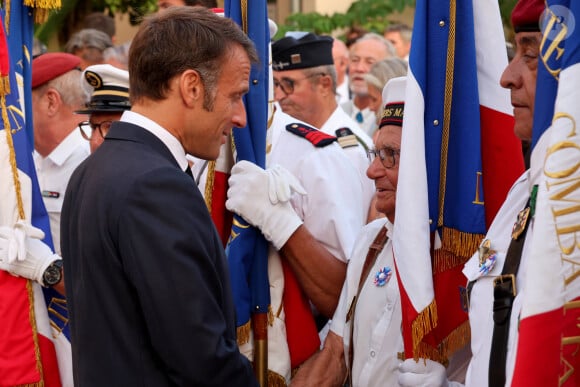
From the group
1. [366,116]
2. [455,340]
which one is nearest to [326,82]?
[366,116]

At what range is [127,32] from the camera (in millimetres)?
15719

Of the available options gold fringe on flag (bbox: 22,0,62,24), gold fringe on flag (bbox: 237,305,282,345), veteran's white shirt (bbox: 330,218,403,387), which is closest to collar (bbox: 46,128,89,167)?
gold fringe on flag (bbox: 22,0,62,24)

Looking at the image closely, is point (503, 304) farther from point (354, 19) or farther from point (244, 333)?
point (354, 19)

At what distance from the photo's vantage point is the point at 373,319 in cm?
347

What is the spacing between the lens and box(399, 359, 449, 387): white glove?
3111 mm

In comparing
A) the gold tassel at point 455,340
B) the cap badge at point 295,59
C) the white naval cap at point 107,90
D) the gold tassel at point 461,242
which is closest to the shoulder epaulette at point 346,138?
the cap badge at point 295,59

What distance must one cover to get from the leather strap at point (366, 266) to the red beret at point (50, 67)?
2.43 m

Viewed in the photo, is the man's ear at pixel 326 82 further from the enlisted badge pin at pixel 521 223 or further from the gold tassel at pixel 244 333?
the enlisted badge pin at pixel 521 223

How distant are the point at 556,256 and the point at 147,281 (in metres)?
1.07

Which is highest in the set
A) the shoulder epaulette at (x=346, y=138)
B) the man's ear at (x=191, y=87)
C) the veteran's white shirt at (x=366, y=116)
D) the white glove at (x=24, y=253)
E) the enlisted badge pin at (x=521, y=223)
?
the man's ear at (x=191, y=87)

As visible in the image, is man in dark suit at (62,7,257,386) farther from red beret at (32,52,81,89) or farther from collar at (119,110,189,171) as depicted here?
red beret at (32,52,81,89)

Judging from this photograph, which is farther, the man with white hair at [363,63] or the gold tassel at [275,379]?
the man with white hair at [363,63]

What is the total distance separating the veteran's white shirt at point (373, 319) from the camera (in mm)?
3357

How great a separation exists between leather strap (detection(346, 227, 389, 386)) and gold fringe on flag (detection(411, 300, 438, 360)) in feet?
1.54
